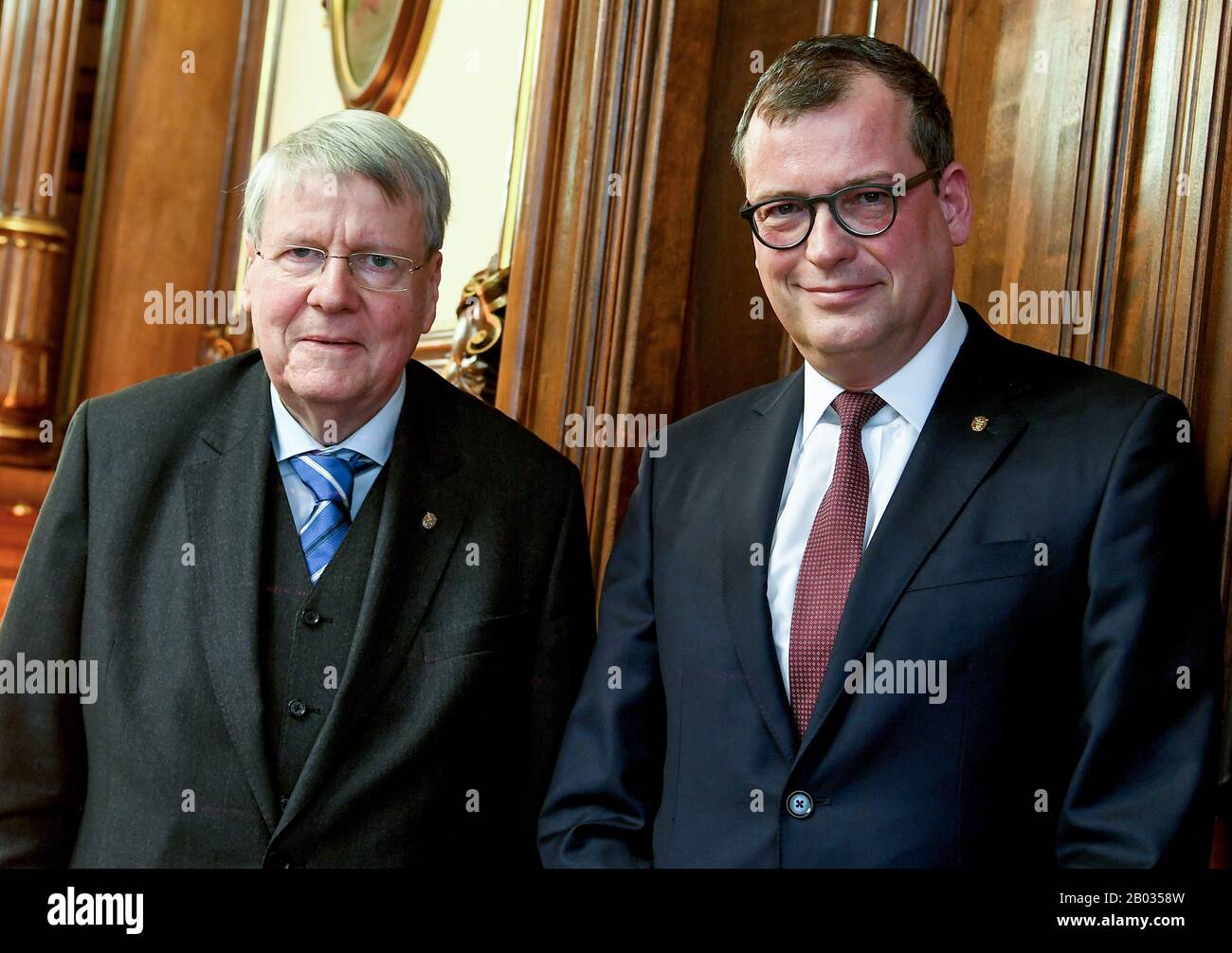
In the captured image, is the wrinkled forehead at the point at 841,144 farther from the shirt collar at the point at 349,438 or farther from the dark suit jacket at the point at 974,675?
the shirt collar at the point at 349,438

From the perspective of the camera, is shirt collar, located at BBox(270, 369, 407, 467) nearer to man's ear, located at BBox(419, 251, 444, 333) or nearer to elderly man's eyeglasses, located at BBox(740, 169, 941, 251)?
man's ear, located at BBox(419, 251, 444, 333)

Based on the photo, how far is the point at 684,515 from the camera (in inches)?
93.4

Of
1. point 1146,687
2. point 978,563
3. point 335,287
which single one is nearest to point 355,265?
point 335,287

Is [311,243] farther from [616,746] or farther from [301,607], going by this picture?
[616,746]

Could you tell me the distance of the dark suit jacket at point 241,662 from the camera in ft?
7.36

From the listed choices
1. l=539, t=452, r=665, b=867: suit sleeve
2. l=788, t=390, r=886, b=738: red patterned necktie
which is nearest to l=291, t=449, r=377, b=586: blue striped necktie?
l=539, t=452, r=665, b=867: suit sleeve

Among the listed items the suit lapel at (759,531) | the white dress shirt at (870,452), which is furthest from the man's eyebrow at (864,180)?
the suit lapel at (759,531)

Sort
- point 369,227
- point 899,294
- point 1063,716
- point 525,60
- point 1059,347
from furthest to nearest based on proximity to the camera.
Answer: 1. point 525,60
2. point 1059,347
3. point 369,227
4. point 899,294
5. point 1063,716

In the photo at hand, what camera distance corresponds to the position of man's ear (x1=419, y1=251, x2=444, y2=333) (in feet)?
7.97

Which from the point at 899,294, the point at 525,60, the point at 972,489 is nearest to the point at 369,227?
the point at 899,294

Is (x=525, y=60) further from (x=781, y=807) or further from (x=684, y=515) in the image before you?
(x=781, y=807)

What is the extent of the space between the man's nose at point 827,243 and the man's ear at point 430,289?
633 millimetres

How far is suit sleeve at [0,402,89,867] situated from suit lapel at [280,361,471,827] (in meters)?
0.39

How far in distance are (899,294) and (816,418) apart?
0.78 ft
